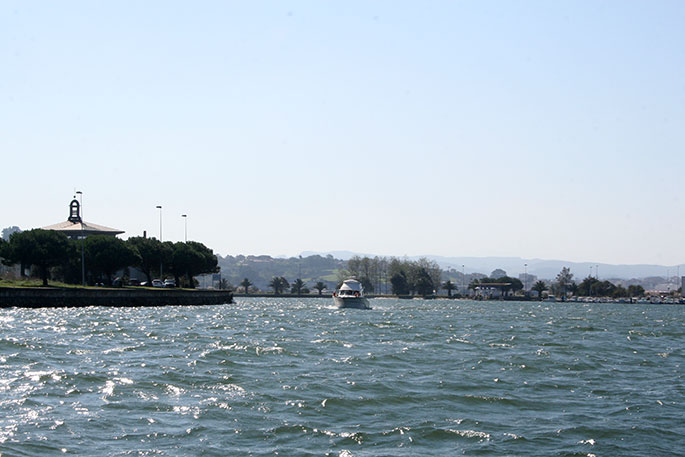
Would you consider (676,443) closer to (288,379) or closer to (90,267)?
(288,379)

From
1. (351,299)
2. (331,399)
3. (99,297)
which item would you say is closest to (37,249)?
(99,297)

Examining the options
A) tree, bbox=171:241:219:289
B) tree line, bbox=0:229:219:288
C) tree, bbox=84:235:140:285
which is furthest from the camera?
tree, bbox=171:241:219:289

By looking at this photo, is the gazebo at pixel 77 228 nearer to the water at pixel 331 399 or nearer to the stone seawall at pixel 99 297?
the stone seawall at pixel 99 297

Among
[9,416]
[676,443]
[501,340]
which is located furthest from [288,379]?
[501,340]

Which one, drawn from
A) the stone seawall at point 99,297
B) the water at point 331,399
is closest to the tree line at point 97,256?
the stone seawall at point 99,297

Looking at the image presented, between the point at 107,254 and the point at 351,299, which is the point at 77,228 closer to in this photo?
the point at 107,254

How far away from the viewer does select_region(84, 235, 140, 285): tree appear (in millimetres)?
120750

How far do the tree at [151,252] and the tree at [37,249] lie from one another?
19.6 meters

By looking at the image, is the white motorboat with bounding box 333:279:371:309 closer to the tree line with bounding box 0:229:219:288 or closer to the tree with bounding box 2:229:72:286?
the tree line with bounding box 0:229:219:288

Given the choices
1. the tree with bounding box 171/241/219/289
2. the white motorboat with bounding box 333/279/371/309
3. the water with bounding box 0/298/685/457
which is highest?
the tree with bounding box 171/241/219/289

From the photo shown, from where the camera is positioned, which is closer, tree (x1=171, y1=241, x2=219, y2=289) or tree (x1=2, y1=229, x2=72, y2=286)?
tree (x1=2, y1=229, x2=72, y2=286)

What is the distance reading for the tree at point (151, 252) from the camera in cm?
13388

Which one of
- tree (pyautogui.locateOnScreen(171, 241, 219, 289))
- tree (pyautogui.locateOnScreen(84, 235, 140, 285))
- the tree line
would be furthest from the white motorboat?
tree (pyautogui.locateOnScreen(171, 241, 219, 289))

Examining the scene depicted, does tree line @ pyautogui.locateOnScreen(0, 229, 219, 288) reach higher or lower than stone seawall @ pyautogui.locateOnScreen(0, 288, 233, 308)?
higher
